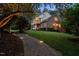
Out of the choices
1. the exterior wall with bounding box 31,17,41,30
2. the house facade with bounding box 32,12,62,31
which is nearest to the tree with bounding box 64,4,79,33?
the house facade with bounding box 32,12,62,31

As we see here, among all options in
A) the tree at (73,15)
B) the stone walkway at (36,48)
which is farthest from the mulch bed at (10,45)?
the tree at (73,15)

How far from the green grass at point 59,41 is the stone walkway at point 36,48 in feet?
0.12

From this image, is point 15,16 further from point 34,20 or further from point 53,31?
point 53,31

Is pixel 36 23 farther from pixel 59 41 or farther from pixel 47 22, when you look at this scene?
pixel 59 41

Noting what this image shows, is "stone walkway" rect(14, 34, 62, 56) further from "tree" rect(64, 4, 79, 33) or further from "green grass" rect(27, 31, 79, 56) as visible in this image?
"tree" rect(64, 4, 79, 33)

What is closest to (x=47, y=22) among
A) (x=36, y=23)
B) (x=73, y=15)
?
(x=36, y=23)

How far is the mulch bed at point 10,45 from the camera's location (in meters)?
2.89

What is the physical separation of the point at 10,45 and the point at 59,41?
16.9 inches

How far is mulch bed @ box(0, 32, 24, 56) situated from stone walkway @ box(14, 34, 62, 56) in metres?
0.04

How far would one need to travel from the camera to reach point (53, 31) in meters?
2.92

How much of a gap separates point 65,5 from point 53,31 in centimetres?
25

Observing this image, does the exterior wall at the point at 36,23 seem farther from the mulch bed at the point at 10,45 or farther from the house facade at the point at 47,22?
the mulch bed at the point at 10,45

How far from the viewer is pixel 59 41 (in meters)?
2.91

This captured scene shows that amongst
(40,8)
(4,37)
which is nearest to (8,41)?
(4,37)
